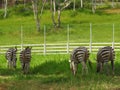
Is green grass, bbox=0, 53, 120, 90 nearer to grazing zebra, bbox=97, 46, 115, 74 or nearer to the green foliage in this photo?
grazing zebra, bbox=97, 46, 115, 74

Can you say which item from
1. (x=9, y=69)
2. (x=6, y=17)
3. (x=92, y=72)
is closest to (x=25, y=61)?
(x=9, y=69)

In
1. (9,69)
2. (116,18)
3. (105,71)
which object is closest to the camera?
(105,71)

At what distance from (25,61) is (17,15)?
45.8 meters

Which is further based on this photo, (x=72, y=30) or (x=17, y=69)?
(x=72, y=30)

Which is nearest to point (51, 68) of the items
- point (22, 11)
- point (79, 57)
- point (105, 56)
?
point (79, 57)

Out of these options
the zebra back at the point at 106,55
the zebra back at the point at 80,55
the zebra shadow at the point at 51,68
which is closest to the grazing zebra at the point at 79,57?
the zebra back at the point at 80,55

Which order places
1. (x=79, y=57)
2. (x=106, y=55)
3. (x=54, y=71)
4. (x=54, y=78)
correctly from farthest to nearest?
1. (x=54, y=71)
2. (x=79, y=57)
3. (x=106, y=55)
4. (x=54, y=78)

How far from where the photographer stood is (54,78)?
770 inches

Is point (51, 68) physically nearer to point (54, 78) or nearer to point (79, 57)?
point (79, 57)

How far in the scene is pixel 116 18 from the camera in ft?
201

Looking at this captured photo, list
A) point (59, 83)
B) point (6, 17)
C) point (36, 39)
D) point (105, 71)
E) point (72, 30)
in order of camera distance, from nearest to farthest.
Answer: point (59, 83) < point (105, 71) < point (36, 39) < point (72, 30) < point (6, 17)

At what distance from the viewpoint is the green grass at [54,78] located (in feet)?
55.3

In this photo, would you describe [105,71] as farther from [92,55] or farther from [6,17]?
[6,17]

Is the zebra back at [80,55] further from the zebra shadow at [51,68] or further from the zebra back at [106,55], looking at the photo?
the zebra shadow at [51,68]
